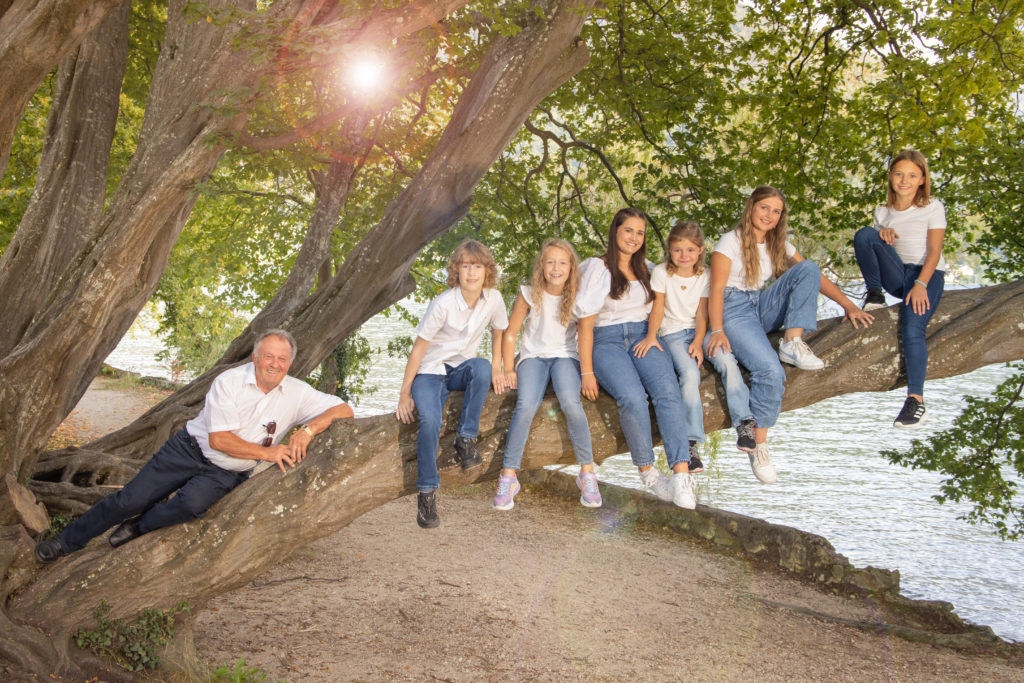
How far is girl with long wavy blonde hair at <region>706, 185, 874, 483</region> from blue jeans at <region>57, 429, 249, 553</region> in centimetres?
295

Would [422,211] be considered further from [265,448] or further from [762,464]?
[762,464]

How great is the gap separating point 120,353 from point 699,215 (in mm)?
34390

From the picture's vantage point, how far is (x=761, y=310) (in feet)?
15.5

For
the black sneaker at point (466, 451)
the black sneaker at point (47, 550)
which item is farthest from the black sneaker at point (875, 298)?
the black sneaker at point (47, 550)

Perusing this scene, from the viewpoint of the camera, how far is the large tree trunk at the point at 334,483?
4.46 meters

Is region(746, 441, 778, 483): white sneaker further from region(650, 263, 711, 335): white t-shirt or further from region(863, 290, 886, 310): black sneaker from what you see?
region(863, 290, 886, 310): black sneaker

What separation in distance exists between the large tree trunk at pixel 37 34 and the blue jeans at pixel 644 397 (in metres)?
3.52

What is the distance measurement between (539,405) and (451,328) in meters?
0.69

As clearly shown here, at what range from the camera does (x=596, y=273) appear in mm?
4762

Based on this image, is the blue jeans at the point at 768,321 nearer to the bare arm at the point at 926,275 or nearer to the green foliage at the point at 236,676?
the bare arm at the point at 926,275

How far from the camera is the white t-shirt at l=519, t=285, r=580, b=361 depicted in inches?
181

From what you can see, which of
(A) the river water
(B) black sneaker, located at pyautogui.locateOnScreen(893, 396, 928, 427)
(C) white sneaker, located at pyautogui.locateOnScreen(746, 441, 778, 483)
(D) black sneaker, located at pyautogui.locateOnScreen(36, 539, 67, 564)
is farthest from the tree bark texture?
(A) the river water

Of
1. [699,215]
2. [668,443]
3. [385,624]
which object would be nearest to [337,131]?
[699,215]

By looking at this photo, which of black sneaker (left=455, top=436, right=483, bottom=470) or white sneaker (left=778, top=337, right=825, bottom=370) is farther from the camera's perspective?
white sneaker (left=778, top=337, right=825, bottom=370)
